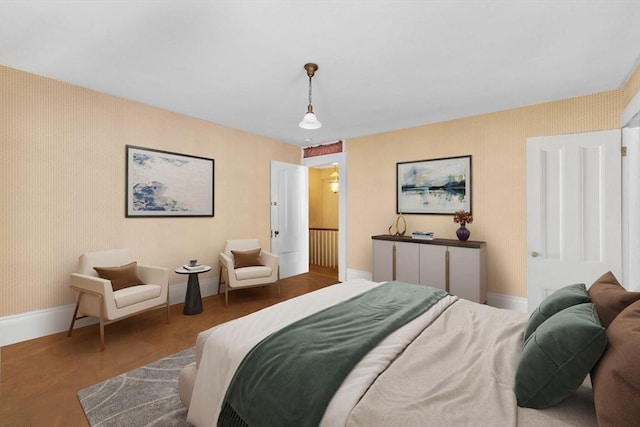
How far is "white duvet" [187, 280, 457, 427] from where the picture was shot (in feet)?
3.76

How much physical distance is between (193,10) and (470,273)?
384cm

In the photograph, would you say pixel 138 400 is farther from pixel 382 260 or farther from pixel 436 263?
pixel 436 263

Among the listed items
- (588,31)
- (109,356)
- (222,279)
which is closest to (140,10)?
(109,356)

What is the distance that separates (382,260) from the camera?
4398 mm

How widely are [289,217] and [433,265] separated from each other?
2818mm

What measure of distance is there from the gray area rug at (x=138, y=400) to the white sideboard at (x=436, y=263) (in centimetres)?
294

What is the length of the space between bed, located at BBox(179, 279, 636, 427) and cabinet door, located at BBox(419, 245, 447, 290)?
1887 millimetres

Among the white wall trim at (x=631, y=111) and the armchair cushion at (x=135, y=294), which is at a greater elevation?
the white wall trim at (x=631, y=111)

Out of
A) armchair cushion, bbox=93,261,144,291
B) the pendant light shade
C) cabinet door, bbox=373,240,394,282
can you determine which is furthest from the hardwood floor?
the pendant light shade

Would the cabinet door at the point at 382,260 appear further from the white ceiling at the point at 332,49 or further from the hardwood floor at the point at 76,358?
the white ceiling at the point at 332,49

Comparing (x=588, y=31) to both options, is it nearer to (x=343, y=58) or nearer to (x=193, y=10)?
(x=343, y=58)

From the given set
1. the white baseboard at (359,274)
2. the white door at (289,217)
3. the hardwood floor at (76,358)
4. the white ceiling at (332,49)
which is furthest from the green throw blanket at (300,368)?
the white door at (289,217)

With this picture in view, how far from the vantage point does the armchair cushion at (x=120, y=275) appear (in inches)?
120

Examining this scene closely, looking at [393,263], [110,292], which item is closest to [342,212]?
[393,263]
